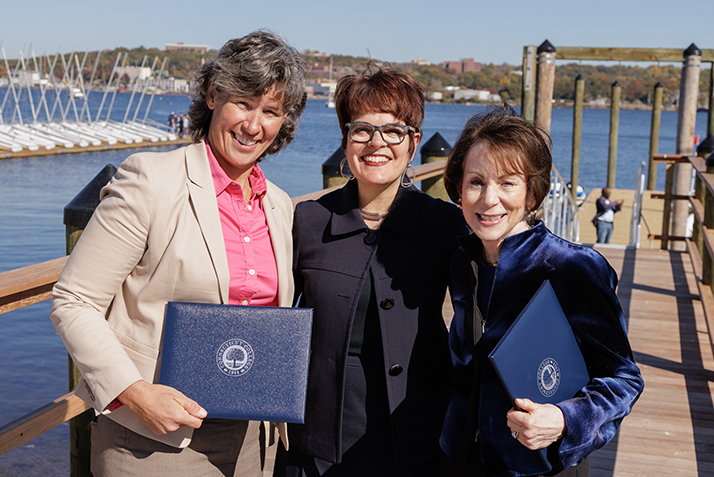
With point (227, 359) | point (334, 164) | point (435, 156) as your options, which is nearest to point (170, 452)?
point (227, 359)

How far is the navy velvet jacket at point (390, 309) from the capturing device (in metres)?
1.82

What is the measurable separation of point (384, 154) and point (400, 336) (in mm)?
498

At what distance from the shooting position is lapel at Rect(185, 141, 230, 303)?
5.52 feet

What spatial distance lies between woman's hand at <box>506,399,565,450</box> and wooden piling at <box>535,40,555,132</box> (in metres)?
6.79

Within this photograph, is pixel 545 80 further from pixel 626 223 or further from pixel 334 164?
Result: pixel 626 223

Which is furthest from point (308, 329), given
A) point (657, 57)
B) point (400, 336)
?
point (657, 57)

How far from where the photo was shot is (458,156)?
1.73 metres

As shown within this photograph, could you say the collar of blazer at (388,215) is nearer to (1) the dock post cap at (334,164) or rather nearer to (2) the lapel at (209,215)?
(2) the lapel at (209,215)

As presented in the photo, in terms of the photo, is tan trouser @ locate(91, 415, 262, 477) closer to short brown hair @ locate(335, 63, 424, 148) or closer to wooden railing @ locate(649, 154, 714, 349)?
short brown hair @ locate(335, 63, 424, 148)

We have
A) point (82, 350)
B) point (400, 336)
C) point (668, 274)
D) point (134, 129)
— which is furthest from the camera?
point (134, 129)

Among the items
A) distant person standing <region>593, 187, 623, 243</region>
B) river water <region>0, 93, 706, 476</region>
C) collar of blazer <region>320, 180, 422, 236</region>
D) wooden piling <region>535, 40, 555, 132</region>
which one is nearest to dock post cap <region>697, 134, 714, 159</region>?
wooden piling <region>535, 40, 555, 132</region>

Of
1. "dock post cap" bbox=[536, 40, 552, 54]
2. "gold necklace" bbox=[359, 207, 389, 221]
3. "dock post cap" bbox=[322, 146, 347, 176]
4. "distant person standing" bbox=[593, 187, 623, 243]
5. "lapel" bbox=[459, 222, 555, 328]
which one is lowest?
"distant person standing" bbox=[593, 187, 623, 243]

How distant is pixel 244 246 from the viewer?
1.78 meters

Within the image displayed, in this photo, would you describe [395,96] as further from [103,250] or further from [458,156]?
[103,250]
